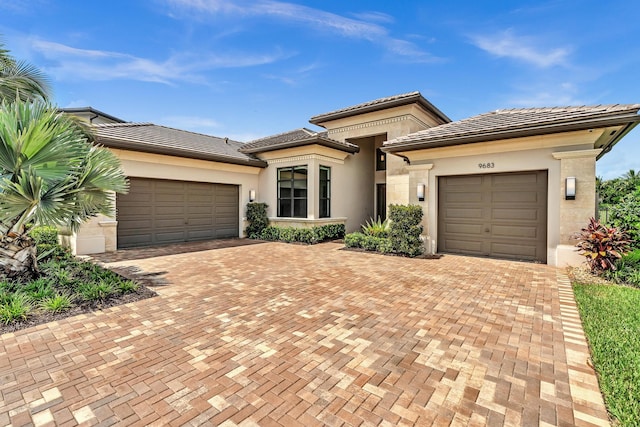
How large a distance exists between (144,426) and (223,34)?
41.9 feet

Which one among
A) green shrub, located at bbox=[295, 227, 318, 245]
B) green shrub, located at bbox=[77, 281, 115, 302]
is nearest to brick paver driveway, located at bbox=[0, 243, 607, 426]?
green shrub, located at bbox=[77, 281, 115, 302]

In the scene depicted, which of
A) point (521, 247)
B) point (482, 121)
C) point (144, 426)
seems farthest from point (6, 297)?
point (482, 121)

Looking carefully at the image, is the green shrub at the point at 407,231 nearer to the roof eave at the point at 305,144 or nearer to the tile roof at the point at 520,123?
the tile roof at the point at 520,123

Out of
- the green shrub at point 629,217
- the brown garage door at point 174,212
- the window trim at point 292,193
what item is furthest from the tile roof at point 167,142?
the green shrub at point 629,217

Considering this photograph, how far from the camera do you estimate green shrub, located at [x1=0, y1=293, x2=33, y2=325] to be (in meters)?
4.17

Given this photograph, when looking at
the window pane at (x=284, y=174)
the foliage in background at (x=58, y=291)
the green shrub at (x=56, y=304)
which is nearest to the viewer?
the foliage in background at (x=58, y=291)

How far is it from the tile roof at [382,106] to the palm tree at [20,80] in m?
10.5

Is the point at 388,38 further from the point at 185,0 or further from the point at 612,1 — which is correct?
the point at 185,0

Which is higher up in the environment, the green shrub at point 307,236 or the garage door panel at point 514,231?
the garage door panel at point 514,231

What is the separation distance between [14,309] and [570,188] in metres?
11.7

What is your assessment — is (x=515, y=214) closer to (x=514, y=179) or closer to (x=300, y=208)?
(x=514, y=179)

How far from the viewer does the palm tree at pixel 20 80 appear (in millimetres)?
8594

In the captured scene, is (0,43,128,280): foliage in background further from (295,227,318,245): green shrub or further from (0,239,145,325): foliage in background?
(295,227,318,245): green shrub

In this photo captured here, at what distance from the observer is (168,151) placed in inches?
434
